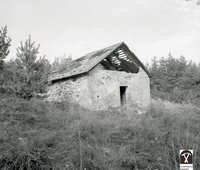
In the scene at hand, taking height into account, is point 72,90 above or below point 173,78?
below

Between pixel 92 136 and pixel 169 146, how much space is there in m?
2.44

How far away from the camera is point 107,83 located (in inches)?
478

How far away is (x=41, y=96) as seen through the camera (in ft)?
33.5

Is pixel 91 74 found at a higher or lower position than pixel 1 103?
higher

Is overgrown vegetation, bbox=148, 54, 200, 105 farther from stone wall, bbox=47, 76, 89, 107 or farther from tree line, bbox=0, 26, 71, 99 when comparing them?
tree line, bbox=0, 26, 71, 99

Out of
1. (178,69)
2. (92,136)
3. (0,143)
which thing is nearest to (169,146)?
(92,136)

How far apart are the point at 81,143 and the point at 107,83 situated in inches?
265

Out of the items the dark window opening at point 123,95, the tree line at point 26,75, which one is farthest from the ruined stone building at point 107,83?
the tree line at point 26,75

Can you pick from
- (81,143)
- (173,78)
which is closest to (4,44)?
(81,143)

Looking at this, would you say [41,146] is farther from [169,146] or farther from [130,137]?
[169,146]

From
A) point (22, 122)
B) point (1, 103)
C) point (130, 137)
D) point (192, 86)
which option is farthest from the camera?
point (192, 86)

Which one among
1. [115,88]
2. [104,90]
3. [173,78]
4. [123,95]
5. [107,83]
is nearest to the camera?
[104,90]

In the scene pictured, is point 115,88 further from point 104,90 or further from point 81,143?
point 81,143

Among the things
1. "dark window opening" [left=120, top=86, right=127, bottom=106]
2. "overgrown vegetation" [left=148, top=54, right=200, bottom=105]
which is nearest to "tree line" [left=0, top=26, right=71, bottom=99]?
"dark window opening" [left=120, top=86, right=127, bottom=106]
